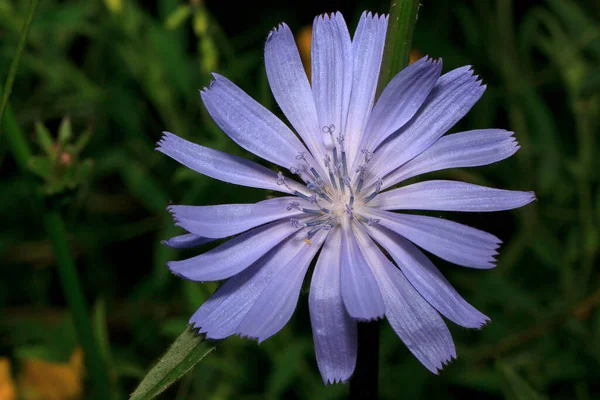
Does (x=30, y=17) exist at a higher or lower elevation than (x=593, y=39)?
lower

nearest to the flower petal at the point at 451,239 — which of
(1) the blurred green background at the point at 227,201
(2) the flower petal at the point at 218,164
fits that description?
(2) the flower petal at the point at 218,164

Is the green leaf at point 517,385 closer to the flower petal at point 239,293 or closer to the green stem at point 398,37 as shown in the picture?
the flower petal at point 239,293

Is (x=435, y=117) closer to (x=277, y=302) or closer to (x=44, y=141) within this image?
(x=277, y=302)

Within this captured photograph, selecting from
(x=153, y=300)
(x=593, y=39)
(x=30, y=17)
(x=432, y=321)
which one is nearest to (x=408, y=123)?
(x=432, y=321)

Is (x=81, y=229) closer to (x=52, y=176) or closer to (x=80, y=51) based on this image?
(x=52, y=176)

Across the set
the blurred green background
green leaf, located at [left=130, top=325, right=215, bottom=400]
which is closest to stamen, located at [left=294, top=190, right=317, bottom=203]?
green leaf, located at [left=130, top=325, right=215, bottom=400]
